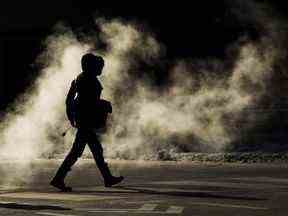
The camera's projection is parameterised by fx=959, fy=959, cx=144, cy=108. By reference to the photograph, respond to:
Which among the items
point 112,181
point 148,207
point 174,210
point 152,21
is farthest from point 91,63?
point 152,21

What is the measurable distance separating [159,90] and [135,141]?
3.91 meters

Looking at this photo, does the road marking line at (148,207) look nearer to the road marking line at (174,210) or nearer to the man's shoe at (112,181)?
the road marking line at (174,210)

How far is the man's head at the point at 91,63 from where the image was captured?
1126 cm

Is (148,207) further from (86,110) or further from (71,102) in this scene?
(71,102)

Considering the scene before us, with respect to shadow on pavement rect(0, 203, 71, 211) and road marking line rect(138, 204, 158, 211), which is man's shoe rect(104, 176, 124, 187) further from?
road marking line rect(138, 204, 158, 211)

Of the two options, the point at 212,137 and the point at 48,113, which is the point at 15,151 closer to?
the point at 48,113

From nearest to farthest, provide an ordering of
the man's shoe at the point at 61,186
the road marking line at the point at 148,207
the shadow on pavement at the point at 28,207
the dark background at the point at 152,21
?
the road marking line at the point at 148,207 < the shadow on pavement at the point at 28,207 < the man's shoe at the point at 61,186 < the dark background at the point at 152,21

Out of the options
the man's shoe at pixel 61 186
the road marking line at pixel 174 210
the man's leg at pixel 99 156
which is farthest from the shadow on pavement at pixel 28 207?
the man's leg at pixel 99 156

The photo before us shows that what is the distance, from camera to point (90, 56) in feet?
37.0

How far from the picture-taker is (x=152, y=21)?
22.0 meters

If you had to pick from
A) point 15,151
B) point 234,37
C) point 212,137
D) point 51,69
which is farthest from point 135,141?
point 51,69

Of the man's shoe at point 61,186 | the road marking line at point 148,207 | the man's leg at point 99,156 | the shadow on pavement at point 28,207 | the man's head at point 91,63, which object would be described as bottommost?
the road marking line at point 148,207

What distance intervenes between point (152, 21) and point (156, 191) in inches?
455

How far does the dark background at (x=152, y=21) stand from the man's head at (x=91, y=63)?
10.1m
